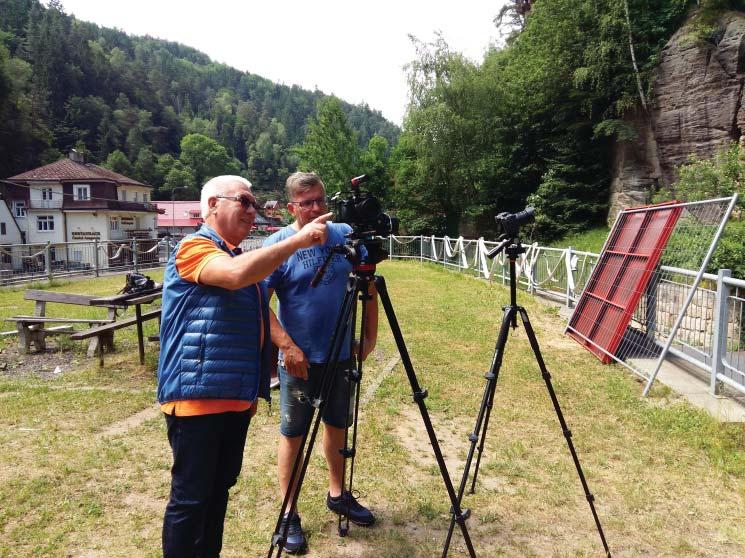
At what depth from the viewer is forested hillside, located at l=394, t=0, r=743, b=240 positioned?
2048 cm

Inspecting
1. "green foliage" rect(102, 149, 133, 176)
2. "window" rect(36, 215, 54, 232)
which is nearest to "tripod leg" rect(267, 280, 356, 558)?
"window" rect(36, 215, 54, 232)

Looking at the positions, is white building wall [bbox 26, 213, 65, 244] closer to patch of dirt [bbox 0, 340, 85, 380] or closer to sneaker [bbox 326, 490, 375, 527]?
patch of dirt [bbox 0, 340, 85, 380]

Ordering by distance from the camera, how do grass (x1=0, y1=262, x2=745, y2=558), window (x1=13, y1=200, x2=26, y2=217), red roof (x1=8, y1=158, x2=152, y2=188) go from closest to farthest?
grass (x1=0, y1=262, x2=745, y2=558), red roof (x1=8, y1=158, x2=152, y2=188), window (x1=13, y1=200, x2=26, y2=217)

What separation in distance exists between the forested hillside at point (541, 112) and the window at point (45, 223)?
3341cm

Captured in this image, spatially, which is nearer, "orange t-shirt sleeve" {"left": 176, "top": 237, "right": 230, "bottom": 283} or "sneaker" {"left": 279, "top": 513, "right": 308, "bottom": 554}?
"orange t-shirt sleeve" {"left": 176, "top": 237, "right": 230, "bottom": 283}

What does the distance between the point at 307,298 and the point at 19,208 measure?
5505cm

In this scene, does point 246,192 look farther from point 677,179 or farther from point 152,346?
point 677,179

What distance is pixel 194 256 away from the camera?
5.97ft

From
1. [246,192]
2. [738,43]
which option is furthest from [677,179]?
[246,192]

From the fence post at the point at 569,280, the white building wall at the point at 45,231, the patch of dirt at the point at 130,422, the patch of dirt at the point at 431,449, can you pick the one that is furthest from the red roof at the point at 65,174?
the patch of dirt at the point at 431,449

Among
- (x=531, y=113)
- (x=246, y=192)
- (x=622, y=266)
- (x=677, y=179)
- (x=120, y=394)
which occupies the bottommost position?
(x=120, y=394)

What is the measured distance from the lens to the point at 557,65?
23156 millimetres

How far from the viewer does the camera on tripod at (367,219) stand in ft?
6.99

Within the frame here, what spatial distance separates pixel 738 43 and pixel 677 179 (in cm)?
510
